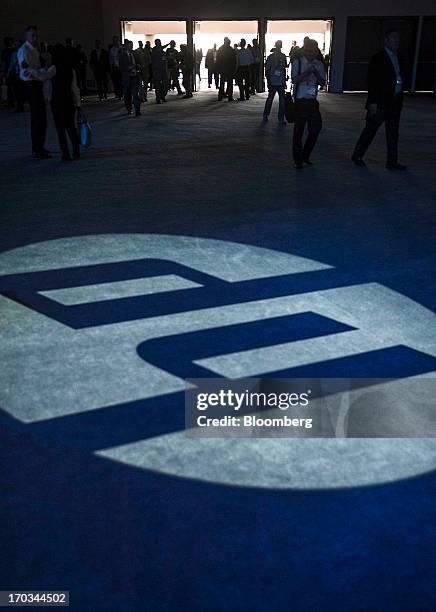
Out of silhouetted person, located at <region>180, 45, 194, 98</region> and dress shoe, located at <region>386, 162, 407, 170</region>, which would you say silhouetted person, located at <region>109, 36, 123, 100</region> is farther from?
dress shoe, located at <region>386, 162, 407, 170</region>

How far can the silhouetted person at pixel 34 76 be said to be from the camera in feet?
27.0

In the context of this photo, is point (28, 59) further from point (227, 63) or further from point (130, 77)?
point (227, 63)

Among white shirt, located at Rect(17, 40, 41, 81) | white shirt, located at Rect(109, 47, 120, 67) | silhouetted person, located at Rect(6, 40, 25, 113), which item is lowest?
silhouetted person, located at Rect(6, 40, 25, 113)

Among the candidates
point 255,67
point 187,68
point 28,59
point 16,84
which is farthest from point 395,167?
point 187,68

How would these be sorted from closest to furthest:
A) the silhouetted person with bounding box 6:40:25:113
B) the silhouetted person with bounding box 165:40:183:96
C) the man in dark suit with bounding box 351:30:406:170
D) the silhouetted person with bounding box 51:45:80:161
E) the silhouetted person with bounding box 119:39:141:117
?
the man in dark suit with bounding box 351:30:406:170 < the silhouetted person with bounding box 51:45:80:161 < the silhouetted person with bounding box 119:39:141:117 < the silhouetted person with bounding box 6:40:25:113 < the silhouetted person with bounding box 165:40:183:96

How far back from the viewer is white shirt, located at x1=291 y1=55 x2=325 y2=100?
25.0 ft

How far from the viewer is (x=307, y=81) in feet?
25.1

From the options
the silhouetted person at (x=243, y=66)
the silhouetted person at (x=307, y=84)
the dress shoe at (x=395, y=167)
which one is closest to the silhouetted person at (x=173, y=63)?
the silhouetted person at (x=243, y=66)

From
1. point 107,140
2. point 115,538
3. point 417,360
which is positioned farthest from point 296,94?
point 115,538

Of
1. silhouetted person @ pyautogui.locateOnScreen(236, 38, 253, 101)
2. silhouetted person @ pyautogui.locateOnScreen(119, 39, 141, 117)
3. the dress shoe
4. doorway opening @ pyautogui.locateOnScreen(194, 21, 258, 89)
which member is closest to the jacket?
the dress shoe

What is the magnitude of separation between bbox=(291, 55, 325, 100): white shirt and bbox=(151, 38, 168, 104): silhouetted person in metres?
10.4

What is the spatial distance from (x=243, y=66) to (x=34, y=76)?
13.2 m

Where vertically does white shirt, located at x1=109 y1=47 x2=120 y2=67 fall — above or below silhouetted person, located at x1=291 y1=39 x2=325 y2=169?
above

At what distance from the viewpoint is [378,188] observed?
7.28 metres
